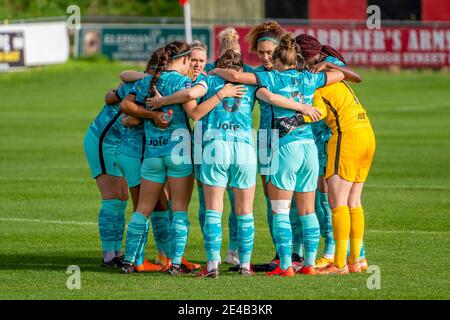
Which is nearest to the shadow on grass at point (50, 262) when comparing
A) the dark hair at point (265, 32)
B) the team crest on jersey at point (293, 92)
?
the team crest on jersey at point (293, 92)

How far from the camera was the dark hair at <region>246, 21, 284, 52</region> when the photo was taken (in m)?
10.4

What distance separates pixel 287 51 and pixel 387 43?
29.0 m

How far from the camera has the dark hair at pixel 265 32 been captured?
10.4 meters

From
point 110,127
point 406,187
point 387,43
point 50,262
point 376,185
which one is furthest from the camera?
point 387,43

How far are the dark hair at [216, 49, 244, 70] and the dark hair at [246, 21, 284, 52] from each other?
0.41 metres

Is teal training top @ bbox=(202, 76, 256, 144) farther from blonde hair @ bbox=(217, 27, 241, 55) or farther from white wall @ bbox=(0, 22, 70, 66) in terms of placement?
white wall @ bbox=(0, 22, 70, 66)

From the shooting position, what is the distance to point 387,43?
1506 inches

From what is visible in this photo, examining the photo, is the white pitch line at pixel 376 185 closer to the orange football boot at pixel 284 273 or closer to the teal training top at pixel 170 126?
the orange football boot at pixel 284 273

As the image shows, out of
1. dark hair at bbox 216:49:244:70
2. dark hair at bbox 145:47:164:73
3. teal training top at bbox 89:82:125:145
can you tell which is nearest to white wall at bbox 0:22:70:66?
teal training top at bbox 89:82:125:145

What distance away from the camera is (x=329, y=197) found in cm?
1028

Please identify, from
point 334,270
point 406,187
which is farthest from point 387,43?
point 334,270

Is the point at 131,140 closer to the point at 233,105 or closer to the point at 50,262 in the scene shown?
the point at 233,105
